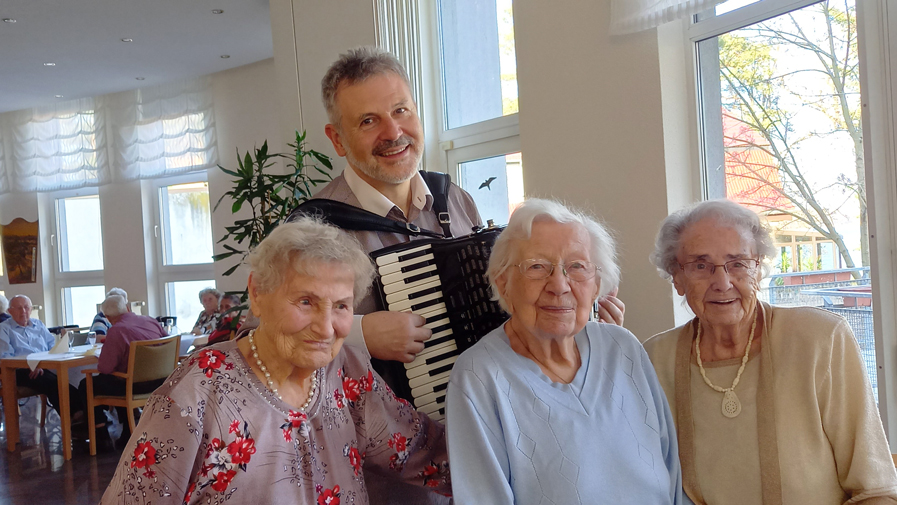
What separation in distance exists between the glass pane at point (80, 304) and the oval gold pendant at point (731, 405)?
975cm

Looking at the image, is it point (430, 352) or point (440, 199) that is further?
point (440, 199)

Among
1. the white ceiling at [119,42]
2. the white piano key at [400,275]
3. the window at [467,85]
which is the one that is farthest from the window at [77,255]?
the white piano key at [400,275]

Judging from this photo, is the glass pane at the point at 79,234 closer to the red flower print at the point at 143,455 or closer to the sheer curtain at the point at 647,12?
the sheer curtain at the point at 647,12

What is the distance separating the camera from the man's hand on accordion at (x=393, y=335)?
5.63 feet

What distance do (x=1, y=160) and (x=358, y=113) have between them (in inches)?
406

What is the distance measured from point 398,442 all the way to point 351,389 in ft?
0.57

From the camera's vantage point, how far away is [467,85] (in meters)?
4.27

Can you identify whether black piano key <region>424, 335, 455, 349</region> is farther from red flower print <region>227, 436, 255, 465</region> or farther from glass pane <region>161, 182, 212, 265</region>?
glass pane <region>161, 182, 212, 265</region>

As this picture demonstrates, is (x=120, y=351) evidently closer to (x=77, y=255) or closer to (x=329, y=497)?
(x=329, y=497)

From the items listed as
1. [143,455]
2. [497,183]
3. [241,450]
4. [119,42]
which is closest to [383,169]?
[241,450]

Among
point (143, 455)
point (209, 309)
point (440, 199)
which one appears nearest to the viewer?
point (143, 455)

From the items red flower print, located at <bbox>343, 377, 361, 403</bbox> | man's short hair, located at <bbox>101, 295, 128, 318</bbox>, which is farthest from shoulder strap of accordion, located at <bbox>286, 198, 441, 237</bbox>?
man's short hair, located at <bbox>101, 295, 128, 318</bbox>

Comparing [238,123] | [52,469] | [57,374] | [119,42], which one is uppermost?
[119,42]

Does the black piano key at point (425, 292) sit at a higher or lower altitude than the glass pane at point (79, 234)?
lower
